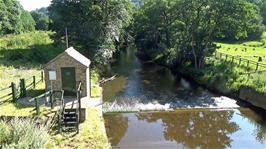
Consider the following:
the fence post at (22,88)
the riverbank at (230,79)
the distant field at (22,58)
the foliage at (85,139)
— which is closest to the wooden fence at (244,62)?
the riverbank at (230,79)

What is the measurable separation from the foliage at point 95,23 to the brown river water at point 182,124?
5.67 metres

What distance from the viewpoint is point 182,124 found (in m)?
22.0

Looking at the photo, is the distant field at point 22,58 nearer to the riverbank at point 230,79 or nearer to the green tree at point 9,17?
the riverbank at point 230,79

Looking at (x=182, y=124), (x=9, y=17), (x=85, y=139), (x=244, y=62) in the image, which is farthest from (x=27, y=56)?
(x=9, y=17)

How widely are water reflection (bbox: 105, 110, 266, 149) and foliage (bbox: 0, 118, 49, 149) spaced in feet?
20.5

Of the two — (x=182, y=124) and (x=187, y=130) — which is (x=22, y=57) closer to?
(x=182, y=124)

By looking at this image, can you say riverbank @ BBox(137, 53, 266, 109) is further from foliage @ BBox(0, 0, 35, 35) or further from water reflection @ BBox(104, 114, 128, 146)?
foliage @ BBox(0, 0, 35, 35)

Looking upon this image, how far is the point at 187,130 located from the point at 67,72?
8.17 meters

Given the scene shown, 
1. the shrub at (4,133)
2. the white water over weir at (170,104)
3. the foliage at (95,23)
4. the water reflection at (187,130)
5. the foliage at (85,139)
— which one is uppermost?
the foliage at (95,23)

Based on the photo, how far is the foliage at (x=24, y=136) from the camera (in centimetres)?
1220

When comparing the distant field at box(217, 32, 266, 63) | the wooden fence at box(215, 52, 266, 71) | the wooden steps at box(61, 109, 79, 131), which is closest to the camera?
the wooden steps at box(61, 109, 79, 131)

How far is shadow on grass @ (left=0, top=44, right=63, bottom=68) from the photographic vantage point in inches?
1341

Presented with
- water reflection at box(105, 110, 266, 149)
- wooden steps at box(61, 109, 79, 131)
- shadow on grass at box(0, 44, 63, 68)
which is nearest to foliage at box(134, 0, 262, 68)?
water reflection at box(105, 110, 266, 149)

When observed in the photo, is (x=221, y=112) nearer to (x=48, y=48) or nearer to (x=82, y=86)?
(x=82, y=86)
